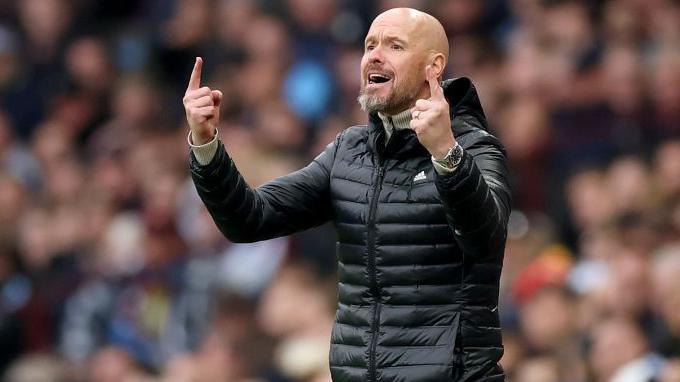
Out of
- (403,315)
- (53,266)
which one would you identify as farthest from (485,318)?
(53,266)

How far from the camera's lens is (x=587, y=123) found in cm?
830

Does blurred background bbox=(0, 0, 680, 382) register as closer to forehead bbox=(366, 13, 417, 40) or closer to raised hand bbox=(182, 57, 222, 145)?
forehead bbox=(366, 13, 417, 40)

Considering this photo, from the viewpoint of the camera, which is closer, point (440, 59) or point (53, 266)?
point (440, 59)

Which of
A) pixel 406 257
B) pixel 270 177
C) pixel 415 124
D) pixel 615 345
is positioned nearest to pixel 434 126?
pixel 415 124

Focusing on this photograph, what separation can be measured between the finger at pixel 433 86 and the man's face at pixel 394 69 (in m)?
0.23

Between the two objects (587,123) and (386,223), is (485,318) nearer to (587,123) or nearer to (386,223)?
(386,223)

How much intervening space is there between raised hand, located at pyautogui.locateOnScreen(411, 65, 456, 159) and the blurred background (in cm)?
248

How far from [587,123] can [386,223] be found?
384 cm

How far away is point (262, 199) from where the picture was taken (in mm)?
4875

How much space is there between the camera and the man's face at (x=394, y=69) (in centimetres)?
471

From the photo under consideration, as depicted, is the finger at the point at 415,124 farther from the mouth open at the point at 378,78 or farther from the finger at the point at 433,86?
the mouth open at the point at 378,78

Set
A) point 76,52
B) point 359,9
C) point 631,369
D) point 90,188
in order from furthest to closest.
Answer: point 76,52
point 90,188
point 359,9
point 631,369

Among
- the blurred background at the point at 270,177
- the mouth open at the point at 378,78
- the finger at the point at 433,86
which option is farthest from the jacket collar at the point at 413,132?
the blurred background at the point at 270,177

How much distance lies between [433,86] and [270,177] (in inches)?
182
